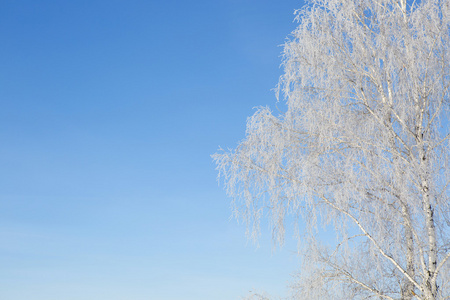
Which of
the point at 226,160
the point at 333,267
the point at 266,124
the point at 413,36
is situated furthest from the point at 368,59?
the point at 333,267

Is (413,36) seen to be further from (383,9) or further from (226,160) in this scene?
(226,160)

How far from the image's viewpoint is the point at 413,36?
803 cm

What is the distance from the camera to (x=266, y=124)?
8.49m

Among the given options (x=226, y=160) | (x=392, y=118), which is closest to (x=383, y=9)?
(x=392, y=118)

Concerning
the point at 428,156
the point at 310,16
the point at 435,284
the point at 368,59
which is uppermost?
the point at 310,16

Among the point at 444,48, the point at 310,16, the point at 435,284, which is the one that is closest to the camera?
the point at 435,284

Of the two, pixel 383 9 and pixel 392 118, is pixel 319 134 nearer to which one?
pixel 392 118

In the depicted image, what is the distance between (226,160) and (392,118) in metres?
2.79

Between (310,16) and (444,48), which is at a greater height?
(310,16)

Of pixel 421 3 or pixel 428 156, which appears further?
pixel 421 3

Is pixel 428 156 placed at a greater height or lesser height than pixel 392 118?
lesser

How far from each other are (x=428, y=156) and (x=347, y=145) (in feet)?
4.13

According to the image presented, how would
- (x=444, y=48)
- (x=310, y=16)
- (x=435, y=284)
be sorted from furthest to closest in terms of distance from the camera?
(x=310, y=16)
(x=444, y=48)
(x=435, y=284)

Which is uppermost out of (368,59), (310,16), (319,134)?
(310,16)
